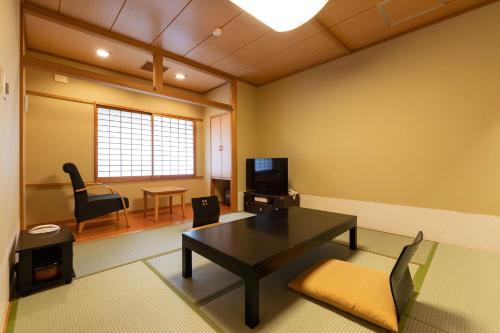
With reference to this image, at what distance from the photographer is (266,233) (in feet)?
6.48

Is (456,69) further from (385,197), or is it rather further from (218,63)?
(218,63)

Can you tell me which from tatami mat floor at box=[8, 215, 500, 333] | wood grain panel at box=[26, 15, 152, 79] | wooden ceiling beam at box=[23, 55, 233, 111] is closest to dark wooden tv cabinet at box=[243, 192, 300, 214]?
tatami mat floor at box=[8, 215, 500, 333]

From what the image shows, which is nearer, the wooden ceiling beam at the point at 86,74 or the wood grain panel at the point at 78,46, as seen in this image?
the wooden ceiling beam at the point at 86,74

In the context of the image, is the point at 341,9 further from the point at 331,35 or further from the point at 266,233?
the point at 266,233

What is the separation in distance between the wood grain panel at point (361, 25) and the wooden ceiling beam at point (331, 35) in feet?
0.15

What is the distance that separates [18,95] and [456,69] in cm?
459

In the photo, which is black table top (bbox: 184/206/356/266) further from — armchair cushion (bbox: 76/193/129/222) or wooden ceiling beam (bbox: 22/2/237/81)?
wooden ceiling beam (bbox: 22/2/237/81)

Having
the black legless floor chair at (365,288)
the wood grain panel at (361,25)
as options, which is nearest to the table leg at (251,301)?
the black legless floor chair at (365,288)

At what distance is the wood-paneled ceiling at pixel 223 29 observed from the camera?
2391 mm

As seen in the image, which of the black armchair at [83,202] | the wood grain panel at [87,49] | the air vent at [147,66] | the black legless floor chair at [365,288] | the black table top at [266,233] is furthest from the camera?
the air vent at [147,66]

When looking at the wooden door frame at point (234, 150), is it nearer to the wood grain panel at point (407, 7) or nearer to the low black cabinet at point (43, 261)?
the wood grain panel at point (407, 7)

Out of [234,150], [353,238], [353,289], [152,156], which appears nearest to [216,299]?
[353,289]

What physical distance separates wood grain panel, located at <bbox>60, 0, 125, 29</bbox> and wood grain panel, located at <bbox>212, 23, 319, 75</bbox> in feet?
5.12

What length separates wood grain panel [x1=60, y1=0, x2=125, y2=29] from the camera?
7.54 ft
